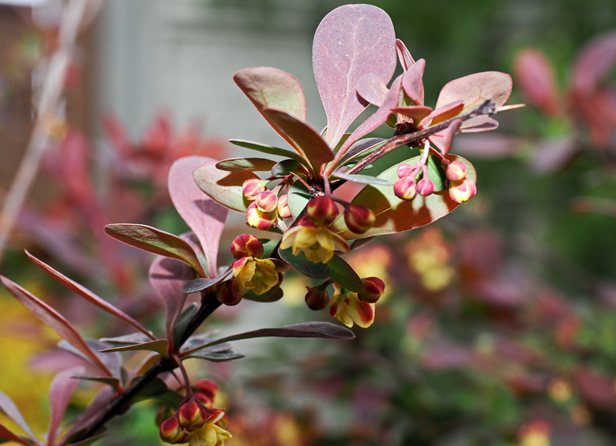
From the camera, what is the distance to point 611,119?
74 cm

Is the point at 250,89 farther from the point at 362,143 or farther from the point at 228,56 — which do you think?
the point at 228,56

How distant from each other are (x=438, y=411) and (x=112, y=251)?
553 mm

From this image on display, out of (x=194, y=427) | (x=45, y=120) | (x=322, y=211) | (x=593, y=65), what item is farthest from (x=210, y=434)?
(x=593, y=65)

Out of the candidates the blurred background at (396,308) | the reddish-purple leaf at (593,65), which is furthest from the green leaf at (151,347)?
the reddish-purple leaf at (593,65)

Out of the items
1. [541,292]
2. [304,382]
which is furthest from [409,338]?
[541,292]

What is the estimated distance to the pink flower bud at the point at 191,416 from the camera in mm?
219

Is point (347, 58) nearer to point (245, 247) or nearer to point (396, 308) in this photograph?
point (245, 247)

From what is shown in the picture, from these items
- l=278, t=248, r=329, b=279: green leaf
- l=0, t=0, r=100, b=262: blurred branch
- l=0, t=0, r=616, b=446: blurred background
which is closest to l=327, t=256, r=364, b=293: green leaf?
l=278, t=248, r=329, b=279: green leaf

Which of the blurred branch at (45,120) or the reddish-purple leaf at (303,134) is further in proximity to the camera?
the blurred branch at (45,120)

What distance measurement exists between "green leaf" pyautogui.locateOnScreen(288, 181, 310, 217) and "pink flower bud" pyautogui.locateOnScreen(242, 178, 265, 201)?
0.04 feet

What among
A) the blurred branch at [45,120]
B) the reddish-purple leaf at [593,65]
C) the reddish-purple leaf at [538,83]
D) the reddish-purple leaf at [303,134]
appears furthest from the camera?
the reddish-purple leaf at [538,83]

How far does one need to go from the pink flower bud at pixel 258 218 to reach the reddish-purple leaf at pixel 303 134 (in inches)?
1.2

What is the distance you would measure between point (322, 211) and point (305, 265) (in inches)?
1.1

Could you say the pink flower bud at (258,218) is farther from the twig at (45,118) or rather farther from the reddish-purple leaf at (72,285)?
the twig at (45,118)
